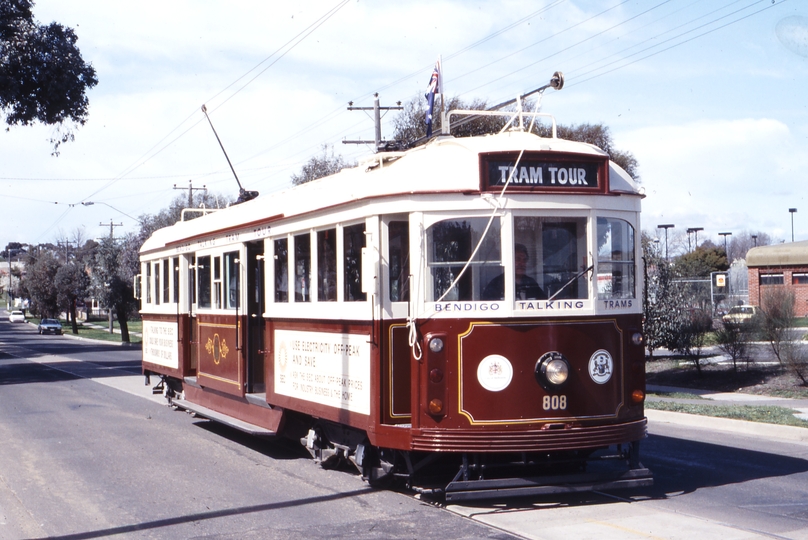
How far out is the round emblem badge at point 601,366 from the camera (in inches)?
310

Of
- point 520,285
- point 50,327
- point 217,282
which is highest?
point 217,282

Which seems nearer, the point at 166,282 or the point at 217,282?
the point at 217,282

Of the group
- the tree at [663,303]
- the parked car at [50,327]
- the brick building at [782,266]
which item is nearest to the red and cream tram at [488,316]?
the tree at [663,303]

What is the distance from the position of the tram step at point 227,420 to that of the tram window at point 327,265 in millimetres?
2333

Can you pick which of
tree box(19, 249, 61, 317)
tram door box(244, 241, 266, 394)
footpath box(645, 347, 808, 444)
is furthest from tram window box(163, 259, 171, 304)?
tree box(19, 249, 61, 317)

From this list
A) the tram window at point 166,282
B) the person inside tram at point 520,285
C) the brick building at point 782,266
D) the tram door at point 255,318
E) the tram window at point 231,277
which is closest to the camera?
the person inside tram at point 520,285

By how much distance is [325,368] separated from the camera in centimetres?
912

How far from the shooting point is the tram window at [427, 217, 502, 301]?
307 inches

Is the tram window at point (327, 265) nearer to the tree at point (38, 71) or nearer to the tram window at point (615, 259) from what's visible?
the tram window at point (615, 259)

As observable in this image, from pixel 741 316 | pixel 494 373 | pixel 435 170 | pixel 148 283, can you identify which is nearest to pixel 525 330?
pixel 494 373

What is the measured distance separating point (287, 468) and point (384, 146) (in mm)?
3942

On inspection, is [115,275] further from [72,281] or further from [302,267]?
[302,267]

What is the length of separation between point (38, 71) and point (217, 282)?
61.5ft

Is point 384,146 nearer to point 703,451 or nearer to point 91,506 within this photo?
point 91,506
